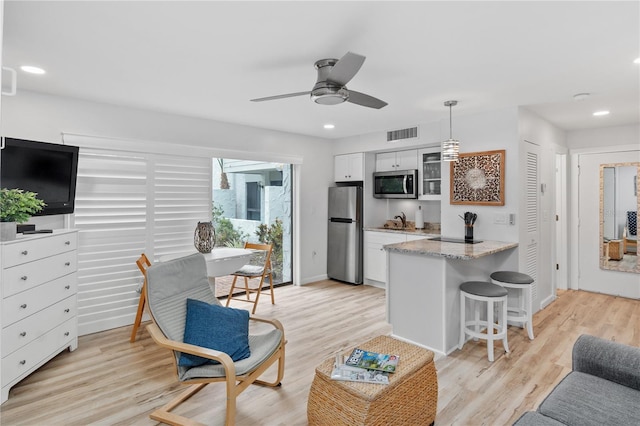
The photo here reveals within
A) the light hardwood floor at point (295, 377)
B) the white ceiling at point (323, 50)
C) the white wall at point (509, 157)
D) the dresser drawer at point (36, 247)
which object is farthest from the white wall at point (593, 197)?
the dresser drawer at point (36, 247)

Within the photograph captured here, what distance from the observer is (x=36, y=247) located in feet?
9.15

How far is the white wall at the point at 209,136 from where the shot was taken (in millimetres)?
3441

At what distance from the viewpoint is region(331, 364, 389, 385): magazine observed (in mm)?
2016

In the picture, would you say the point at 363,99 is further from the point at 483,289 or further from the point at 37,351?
the point at 37,351

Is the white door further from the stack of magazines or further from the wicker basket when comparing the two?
the stack of magazines

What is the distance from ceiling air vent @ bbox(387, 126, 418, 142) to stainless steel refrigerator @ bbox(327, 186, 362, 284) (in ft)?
3.09

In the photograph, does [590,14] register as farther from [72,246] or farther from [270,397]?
[72,246]

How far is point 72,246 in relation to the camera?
3240 mm

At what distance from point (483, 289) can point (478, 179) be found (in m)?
1.53

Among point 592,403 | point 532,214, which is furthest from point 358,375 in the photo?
point 532,214

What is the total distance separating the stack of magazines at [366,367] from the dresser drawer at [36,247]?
7.81 ft

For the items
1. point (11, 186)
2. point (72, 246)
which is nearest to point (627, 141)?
point (72, 246)

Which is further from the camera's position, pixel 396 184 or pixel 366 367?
pixel 396 184

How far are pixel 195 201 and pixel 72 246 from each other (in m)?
1.52
